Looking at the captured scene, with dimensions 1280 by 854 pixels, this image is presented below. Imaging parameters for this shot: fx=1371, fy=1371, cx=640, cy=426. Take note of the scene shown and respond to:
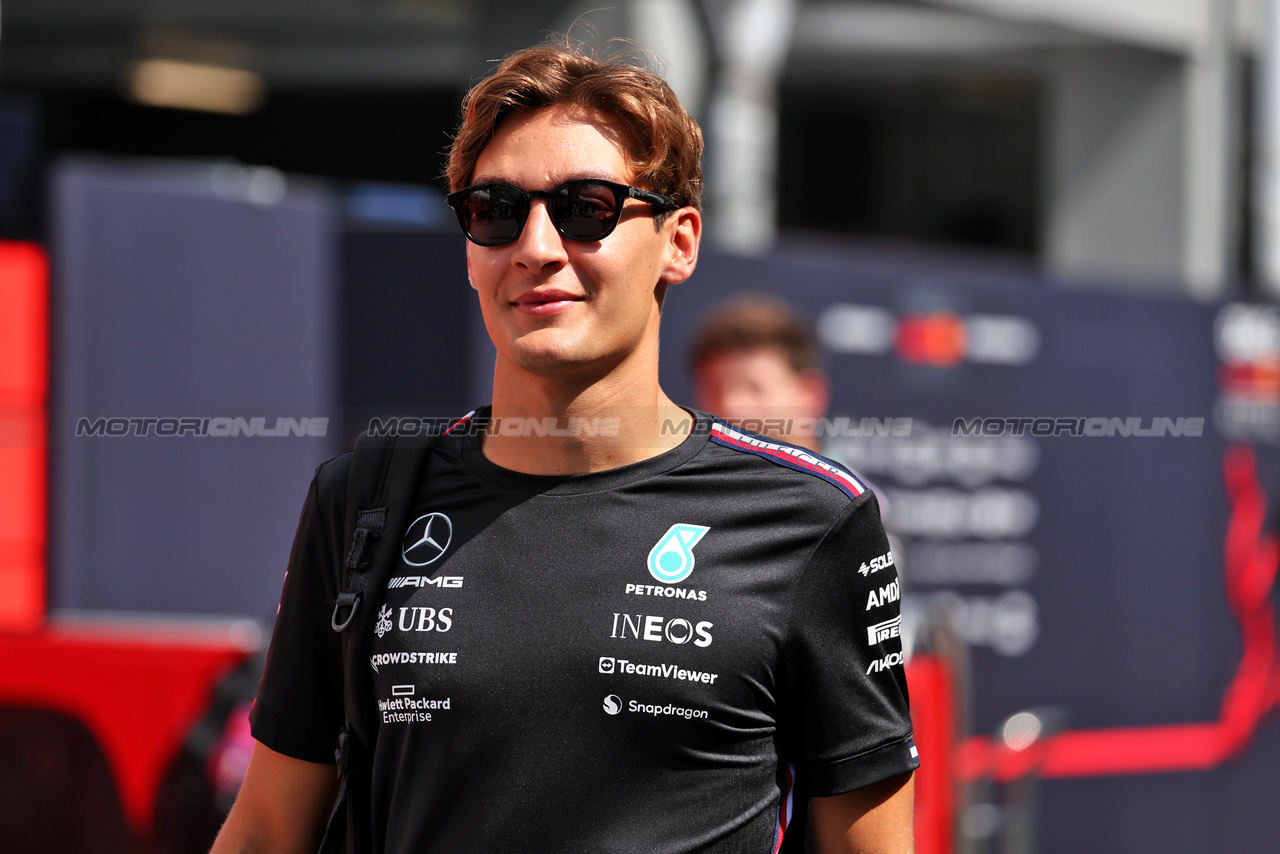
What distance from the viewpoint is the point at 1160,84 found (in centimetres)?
1035

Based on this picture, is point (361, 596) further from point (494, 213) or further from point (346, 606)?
point (494, 213)

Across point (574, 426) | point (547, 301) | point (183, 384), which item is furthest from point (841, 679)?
point (183, 384)

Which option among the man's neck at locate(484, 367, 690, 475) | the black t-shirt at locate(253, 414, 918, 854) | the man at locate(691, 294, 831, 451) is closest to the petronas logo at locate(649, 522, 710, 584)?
the black t-shirt at locate(253, 414, 918, 854)

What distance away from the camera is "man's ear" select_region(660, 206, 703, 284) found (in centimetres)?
183

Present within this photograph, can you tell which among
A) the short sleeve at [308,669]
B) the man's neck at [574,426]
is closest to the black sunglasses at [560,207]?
the man's neck at [574,426]

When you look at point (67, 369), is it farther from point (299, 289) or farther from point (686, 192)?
point (686, 192)

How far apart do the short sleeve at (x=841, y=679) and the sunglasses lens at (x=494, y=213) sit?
55 centimetres

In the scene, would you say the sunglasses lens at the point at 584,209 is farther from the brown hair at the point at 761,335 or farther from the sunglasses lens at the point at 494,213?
the brown hair at the point at 761,335

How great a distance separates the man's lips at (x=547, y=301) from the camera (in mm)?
1711

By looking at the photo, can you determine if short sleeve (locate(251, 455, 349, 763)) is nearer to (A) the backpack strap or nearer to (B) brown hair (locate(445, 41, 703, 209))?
(A) the backpack strap

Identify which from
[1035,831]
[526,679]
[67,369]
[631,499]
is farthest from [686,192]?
[1035,831]

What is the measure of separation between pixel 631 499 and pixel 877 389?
11.7 feet

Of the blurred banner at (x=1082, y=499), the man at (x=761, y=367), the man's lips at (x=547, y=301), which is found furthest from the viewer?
the blurred banner at (x=1082, y=499)

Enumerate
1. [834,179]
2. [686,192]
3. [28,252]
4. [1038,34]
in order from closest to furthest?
1. [686,192]
2. [28,252]
3. [1038,34]
4. [834,179]
